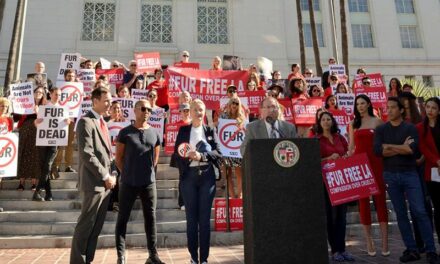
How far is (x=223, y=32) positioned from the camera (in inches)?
1117

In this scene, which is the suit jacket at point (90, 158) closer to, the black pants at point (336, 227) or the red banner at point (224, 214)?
the red banner at point (224, 214)

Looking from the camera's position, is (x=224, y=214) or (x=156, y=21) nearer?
(x=224, y=214)

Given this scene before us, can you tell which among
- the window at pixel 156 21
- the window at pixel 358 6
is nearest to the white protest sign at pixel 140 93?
the window at pixel 156 21

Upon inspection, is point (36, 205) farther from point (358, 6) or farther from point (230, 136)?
point (358, 6)

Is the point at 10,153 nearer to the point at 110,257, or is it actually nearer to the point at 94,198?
the point at 110,257

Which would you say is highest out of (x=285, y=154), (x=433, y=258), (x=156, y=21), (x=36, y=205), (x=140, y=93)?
(x=156, y=21)

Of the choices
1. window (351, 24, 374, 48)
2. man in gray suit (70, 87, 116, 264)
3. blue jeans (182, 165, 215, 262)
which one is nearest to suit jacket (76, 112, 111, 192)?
man in gray suit (70, 87, 116, 264)

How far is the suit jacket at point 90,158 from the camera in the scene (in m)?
4.77

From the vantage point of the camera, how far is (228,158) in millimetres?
8000

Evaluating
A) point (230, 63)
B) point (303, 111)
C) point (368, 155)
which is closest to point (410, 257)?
point (368, 155)

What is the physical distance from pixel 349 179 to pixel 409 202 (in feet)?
2.84

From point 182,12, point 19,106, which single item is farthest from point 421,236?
point 182,12

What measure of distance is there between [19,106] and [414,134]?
27.8 ft

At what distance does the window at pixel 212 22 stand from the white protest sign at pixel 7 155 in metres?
21.7
